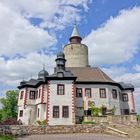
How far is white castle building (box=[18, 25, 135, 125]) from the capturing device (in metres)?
28.7

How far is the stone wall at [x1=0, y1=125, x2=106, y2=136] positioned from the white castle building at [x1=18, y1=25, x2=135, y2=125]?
4991mm

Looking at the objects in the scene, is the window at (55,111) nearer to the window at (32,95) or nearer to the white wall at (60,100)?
the white wall at (60,100)

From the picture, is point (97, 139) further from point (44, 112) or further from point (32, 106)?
point (32, 106)

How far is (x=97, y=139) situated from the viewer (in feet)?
57.7

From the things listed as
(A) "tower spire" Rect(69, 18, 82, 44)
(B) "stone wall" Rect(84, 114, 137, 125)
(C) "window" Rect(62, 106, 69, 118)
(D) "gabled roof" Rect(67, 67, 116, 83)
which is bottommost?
(B) "stone wall" Rect(84, 114, 137, 125)

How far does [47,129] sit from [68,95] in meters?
7.58

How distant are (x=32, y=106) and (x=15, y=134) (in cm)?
1212

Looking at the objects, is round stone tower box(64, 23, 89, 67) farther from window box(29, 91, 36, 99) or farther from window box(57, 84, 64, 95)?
window box(57, 84, 64, 95)

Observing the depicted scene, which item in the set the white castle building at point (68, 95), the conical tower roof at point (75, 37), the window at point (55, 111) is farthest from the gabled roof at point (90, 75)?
the conical tower roof at point (75, 37)

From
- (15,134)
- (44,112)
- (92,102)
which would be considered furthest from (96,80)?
(15,134)

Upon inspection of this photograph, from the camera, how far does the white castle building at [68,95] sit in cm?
2867

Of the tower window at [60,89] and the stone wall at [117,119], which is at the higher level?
the tower window at [60,89]

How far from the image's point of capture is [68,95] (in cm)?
2923

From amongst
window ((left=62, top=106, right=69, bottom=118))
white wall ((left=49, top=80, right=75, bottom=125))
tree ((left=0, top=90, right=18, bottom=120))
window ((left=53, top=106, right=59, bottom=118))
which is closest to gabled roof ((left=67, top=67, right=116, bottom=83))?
white wall ((left=49, top=80, right=75, bottom=125))
